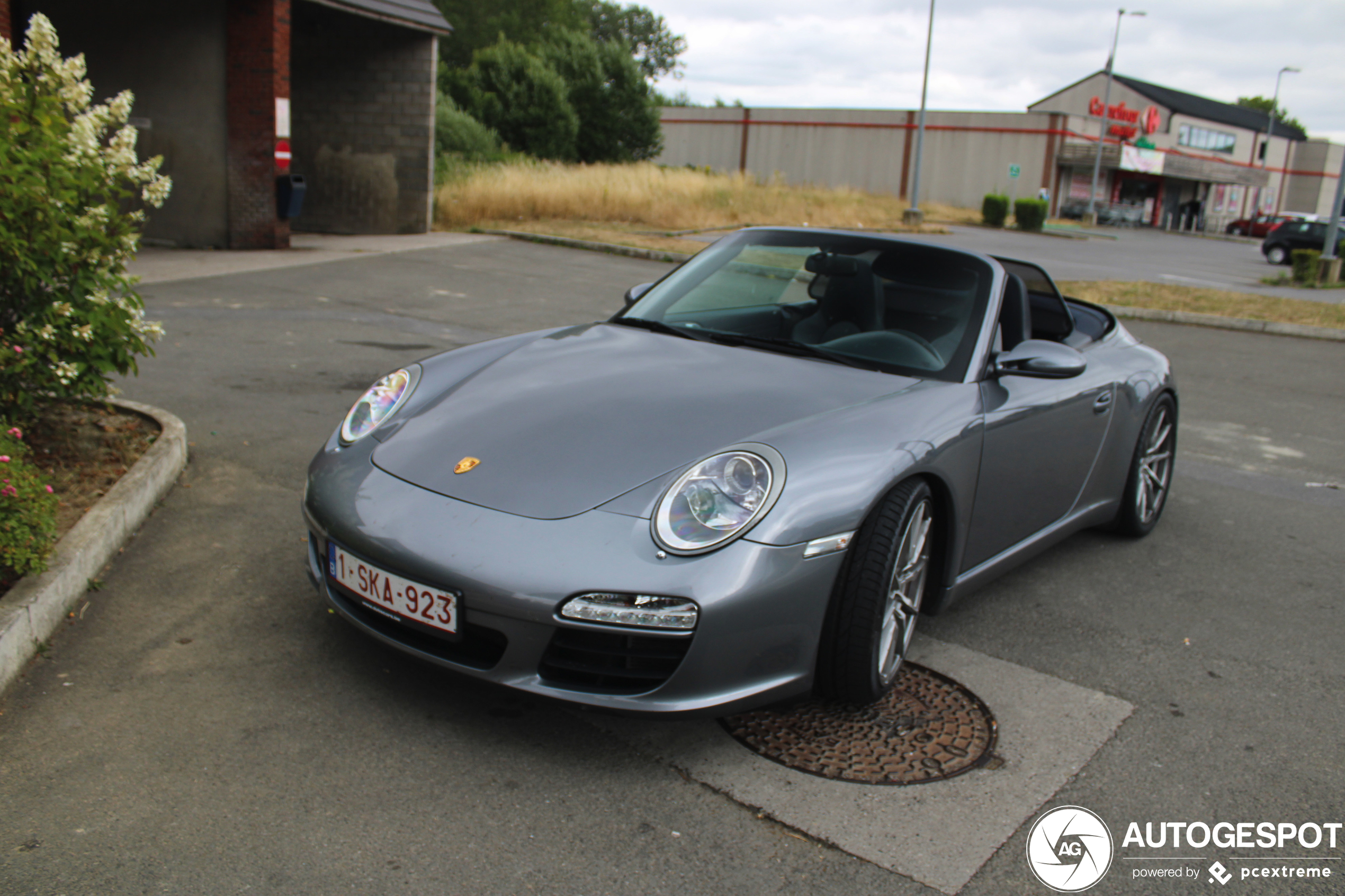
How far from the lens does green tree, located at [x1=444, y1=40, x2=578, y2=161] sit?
34.7 m

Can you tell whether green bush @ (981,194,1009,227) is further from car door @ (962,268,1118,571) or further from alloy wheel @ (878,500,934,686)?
alloy wheel @ (878,500,934,686)

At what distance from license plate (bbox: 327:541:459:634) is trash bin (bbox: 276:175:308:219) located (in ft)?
43.9

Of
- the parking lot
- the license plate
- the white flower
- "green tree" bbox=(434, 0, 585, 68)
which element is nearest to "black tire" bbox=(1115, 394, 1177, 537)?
the parking lot

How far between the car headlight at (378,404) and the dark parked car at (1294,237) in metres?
30.7

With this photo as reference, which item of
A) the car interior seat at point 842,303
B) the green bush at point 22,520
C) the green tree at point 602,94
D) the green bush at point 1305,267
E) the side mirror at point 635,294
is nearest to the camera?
the green bush at point 22,520

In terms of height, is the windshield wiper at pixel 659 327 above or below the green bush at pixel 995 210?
below

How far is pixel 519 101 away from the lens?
114 feet

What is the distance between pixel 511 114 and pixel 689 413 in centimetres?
3391

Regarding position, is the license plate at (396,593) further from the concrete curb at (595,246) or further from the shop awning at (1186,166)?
the shop awning at (1186,166)

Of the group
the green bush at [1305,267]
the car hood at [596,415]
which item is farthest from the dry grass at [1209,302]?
the car hood at [596,415]

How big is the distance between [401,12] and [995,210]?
27.5m

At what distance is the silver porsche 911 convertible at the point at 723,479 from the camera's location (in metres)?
2.59

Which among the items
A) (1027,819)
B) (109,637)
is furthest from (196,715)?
(1027,819)

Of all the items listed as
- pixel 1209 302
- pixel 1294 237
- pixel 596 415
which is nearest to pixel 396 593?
pixel 596 415
